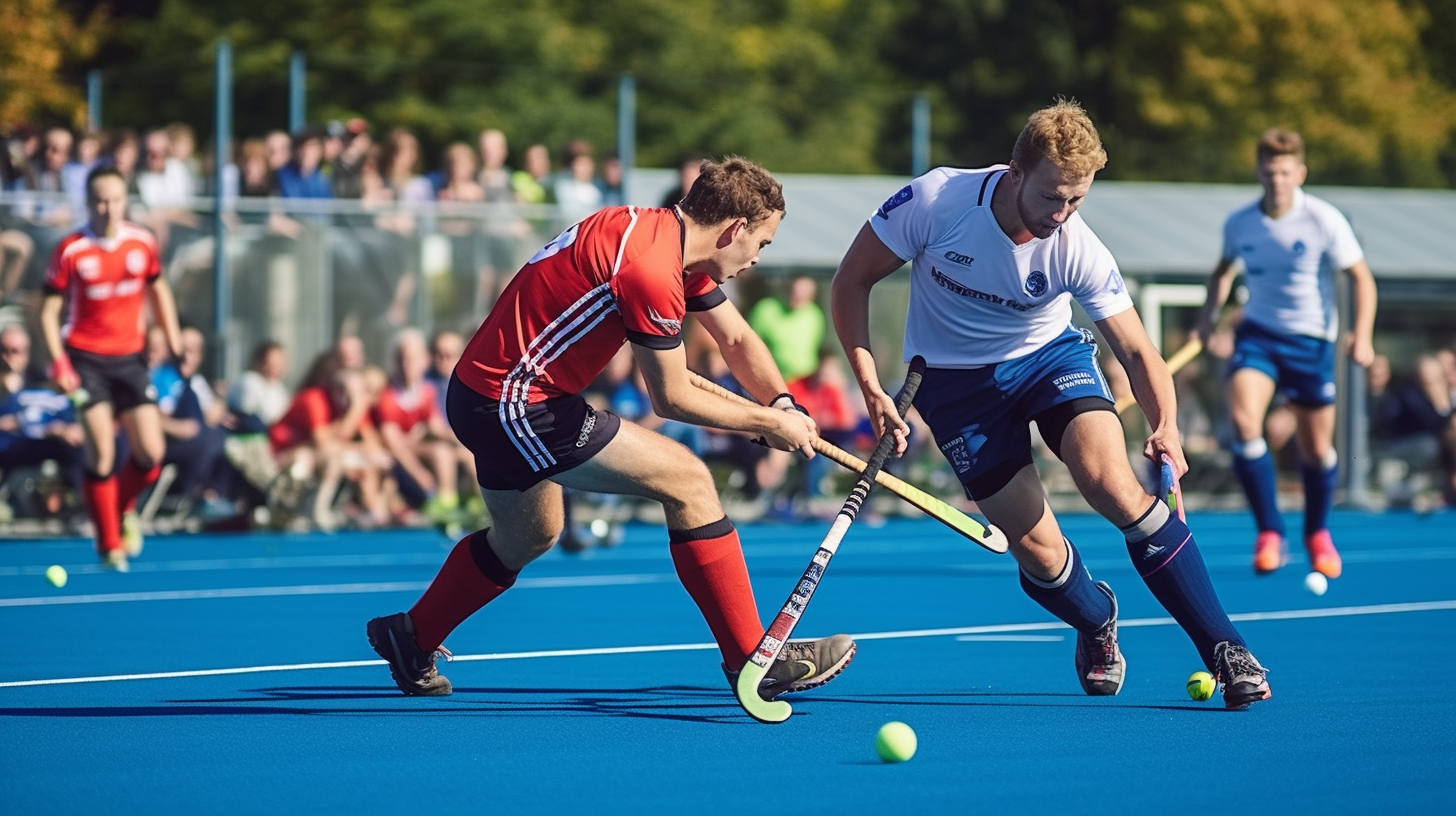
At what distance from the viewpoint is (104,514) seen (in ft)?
37.2

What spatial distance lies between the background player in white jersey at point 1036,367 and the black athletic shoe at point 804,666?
645mm

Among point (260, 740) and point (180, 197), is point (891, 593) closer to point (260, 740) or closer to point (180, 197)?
point (260, 740)

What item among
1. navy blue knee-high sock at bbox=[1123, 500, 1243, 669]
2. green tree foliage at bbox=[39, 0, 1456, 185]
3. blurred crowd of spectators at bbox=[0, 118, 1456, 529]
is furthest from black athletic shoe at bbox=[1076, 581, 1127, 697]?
green tree foliage at bbox=[39, 0, 1456, 185]

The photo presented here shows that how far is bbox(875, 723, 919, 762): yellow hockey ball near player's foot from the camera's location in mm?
5023

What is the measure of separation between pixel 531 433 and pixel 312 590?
16.1 feet

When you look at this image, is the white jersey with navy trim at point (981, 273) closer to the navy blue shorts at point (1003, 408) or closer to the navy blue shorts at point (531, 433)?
the navy blue shorts at point (1003, 408)

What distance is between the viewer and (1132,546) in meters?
6.07

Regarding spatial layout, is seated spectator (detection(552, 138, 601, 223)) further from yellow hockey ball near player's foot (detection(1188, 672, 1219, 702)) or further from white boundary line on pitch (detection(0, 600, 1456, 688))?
yellow hockey ball near player's foot (detection(1188, 672, 1219, 702))

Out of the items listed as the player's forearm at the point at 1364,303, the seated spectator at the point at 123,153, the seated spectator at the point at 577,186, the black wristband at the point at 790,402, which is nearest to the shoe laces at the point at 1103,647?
the black wristband at the point at 790,402

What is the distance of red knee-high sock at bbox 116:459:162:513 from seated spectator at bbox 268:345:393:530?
8.12ft

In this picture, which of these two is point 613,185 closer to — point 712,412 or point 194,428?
point 194,428

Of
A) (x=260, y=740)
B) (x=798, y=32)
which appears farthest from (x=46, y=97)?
(x=798, y=32)

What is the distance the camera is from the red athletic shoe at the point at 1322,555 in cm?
1016

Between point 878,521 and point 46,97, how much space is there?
15.4m
